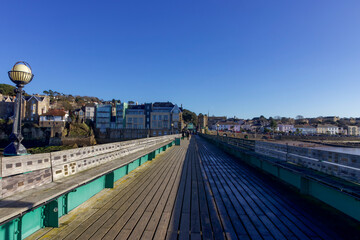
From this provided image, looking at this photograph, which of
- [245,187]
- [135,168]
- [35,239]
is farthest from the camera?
[135,168]

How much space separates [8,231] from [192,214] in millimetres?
3174

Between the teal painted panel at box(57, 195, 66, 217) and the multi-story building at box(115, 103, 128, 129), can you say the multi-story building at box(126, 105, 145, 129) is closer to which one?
the multi-story building at box(115, 103, 128, 129)

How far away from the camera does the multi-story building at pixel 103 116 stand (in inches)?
3231

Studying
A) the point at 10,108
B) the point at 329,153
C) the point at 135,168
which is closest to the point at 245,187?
the point at 329,153

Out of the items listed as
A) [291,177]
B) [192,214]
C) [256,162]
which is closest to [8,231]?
[192,214]

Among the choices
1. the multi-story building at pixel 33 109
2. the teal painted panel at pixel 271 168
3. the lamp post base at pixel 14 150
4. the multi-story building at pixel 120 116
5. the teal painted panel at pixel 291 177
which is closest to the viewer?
the lamp post base at pixel 14 150

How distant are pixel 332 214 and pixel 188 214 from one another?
3250 millimetres

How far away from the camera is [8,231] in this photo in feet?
8.44

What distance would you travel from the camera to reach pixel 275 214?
4285 millimetres

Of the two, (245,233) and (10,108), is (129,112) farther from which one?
(245,233)

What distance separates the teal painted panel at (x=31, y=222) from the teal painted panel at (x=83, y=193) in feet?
2.20

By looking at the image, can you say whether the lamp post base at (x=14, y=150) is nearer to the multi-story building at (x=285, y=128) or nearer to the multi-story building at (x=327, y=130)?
the multi-story building at (x=285, y=128)

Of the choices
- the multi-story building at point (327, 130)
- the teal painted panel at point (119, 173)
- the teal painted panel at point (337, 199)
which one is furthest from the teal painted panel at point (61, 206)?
the multi-story building at point (327, 130)

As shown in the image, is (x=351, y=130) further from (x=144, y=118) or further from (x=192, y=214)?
(x=192, y=214)
